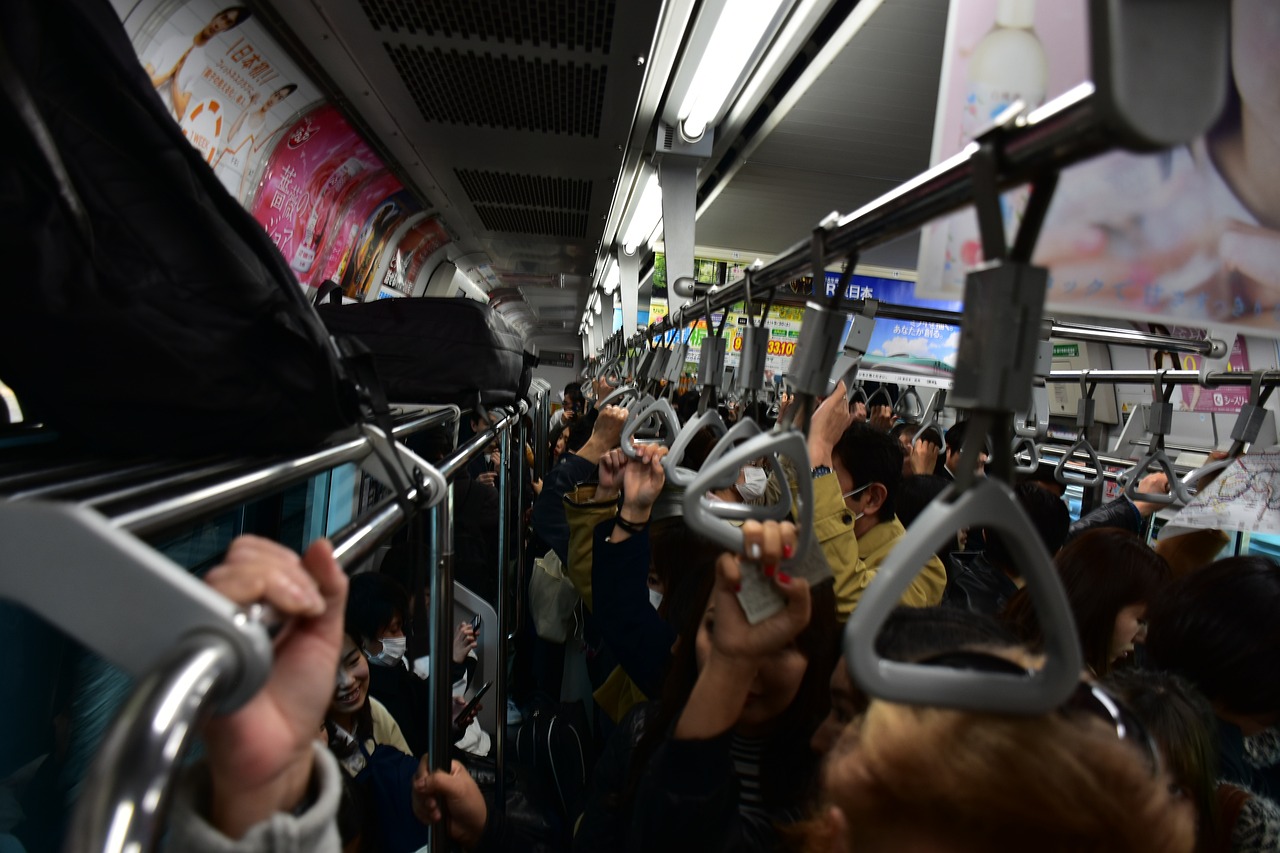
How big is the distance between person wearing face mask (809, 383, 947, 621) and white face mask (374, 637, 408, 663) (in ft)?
5.03

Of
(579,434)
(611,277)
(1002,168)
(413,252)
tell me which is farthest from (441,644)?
(611,277)

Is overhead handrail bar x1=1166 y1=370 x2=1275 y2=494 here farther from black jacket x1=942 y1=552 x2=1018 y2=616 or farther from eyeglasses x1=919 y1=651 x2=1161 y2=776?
eyeglasses x1=919 y1=651 x2=1161 y2=776

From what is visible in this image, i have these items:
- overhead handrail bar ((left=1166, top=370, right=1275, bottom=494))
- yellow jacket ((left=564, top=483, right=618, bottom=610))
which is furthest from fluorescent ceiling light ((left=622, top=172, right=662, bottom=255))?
overhead handrail bar ((left=1166, top=370, right=1275, bottom=494))

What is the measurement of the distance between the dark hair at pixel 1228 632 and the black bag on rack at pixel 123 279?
2.16 m

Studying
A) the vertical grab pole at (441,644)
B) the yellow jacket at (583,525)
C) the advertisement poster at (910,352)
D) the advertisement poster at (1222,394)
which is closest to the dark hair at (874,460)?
the yellow jacket at (583,525)

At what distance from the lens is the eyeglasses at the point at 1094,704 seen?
813mm

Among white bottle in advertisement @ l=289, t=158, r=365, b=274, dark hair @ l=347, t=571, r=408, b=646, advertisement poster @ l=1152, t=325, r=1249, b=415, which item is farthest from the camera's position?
advertisement poster @ l=1152, t=325, r=1249, b=415

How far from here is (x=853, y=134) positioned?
3662mm

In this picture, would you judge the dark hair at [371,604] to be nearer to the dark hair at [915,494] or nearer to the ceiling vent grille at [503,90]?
the ceiling vent grille at [503,90]

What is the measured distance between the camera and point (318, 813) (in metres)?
0.58

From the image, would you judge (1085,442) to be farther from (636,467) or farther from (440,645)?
(440,645)

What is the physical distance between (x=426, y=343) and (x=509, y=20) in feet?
3.39

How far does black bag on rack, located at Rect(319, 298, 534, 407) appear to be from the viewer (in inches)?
82.7

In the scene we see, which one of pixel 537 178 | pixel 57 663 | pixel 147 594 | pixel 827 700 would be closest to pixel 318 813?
pixel 147 594
